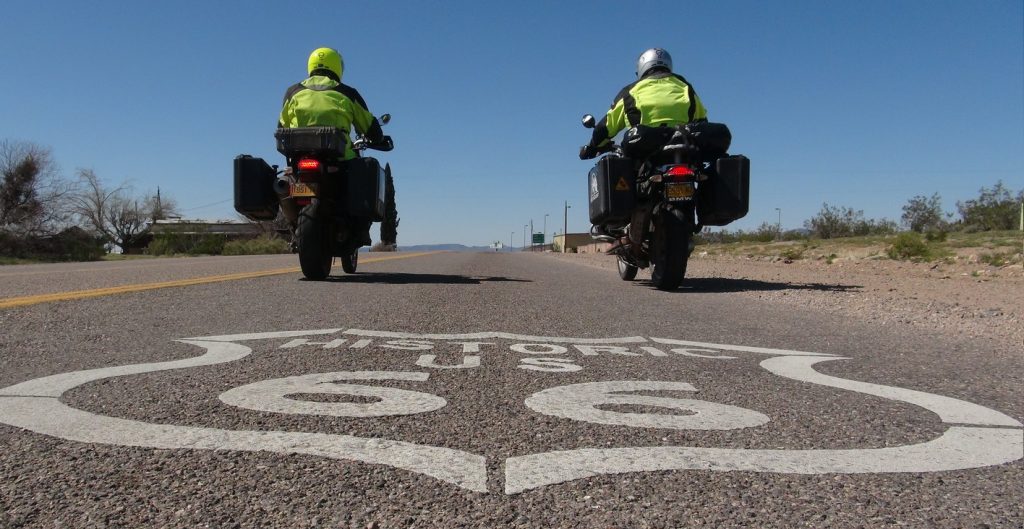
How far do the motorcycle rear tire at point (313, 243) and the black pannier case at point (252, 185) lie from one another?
567 mm

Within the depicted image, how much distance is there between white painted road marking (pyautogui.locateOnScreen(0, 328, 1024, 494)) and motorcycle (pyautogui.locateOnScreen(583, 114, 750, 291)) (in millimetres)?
4648

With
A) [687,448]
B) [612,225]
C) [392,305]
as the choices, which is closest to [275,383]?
[687,448]

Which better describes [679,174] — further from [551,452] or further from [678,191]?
[551,452]

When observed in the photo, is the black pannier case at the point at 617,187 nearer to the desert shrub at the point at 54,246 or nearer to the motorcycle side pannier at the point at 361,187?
the motorcycle side pannier at the point at 361,187

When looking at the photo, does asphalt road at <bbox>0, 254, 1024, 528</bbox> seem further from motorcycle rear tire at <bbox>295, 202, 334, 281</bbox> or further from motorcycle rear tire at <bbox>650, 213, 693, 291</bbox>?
motorcycle rear tire at <bbox>295, 202, 334, 281</bbox>

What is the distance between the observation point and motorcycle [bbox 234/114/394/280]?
25.8 feet

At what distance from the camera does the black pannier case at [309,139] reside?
25.5 ft

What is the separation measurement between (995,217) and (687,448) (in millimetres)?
37597

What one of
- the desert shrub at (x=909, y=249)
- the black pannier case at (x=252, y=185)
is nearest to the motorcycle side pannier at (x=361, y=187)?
the black pannier case at (x=252, y=185)

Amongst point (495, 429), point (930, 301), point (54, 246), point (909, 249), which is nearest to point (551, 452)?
point (495, 429)

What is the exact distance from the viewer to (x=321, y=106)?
8.03 meters

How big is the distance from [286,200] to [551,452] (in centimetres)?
678

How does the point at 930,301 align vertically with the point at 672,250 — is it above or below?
below

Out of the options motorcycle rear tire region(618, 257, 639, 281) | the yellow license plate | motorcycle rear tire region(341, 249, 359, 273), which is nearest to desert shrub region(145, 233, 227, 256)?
motorcycle rear tire region(341, 249, 359, 273)
